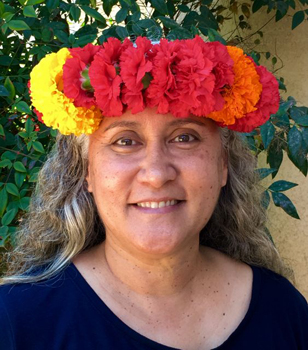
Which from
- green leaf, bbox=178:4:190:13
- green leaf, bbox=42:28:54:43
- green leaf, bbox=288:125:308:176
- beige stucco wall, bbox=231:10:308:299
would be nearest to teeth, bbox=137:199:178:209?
green leaf, bbox=288:125:308:176

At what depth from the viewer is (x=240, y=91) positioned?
188 centimetres

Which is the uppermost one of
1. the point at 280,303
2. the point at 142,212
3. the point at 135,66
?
the point at 135,66

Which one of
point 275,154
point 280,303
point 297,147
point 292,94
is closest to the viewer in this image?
point 280,303

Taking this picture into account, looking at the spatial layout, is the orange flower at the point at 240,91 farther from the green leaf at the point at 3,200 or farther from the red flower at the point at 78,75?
the green leaf at the point at 3,200

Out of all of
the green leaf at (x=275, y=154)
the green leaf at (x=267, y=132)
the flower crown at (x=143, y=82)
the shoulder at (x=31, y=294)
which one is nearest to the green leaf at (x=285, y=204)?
the green leaf at (x=275, y=154)

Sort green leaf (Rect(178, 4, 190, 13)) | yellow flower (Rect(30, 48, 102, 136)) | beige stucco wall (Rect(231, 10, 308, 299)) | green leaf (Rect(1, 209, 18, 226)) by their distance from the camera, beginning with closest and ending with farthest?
1. yellow flower (Rect(30, 48, 102, 136))
2. green leaf (Rect(1, 209, 18, 226))
3. green leaf (Rect(178, 4, 190, 13))
4. beige stucco wall (Rect(231, 10, 308, 299))

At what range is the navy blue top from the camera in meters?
1.89

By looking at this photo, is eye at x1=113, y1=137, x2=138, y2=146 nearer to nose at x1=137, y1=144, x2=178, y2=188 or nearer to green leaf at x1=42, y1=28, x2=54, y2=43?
nose at x1=137, y1=144, x2=178, y2=188

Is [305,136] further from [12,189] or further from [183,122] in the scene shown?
[12,189]

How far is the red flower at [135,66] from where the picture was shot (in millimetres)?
1750

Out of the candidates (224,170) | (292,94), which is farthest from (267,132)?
(292,94)

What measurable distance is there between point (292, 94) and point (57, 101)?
2.24 metres

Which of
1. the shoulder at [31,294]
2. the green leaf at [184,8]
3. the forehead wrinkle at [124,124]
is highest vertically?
the green leaf at [184,8]

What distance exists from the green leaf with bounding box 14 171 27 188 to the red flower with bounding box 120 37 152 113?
875 millimetres
